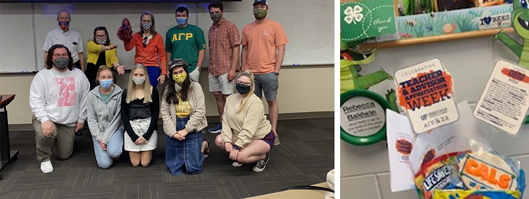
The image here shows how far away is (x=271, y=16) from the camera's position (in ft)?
19.2

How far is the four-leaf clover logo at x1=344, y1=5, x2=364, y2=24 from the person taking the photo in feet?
2.53

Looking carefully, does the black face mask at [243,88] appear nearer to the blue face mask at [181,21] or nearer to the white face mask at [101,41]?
the blue face mask at [181,21]

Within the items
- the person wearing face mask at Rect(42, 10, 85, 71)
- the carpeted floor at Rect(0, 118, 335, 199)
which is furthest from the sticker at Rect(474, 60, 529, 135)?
the person wearing face mask at Rect(42, 10, 85, 71)

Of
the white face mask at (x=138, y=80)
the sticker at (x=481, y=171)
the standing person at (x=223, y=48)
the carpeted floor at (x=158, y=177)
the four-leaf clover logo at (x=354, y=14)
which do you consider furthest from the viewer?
the standing person at (x=223, y=48)

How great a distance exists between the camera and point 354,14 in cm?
77

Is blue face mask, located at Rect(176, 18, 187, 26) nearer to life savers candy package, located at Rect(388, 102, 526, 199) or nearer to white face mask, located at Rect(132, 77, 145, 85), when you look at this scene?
white face mask, located at Rect(132, 77, 145, 85)

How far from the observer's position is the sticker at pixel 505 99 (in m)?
0.86

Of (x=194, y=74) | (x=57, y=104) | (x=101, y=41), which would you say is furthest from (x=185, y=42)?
(x=57, y=104)

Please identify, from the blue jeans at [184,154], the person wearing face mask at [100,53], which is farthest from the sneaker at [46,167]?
the person wearing face mask at [100,53]

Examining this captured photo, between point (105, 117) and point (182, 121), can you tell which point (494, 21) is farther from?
point (105, 117)

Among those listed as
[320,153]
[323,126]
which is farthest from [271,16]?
[320,153]

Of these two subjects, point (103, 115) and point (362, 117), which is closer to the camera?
point (362, 117)

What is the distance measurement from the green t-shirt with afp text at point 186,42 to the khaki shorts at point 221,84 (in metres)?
0.23

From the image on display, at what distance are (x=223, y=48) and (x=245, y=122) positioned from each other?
61.9 inches
